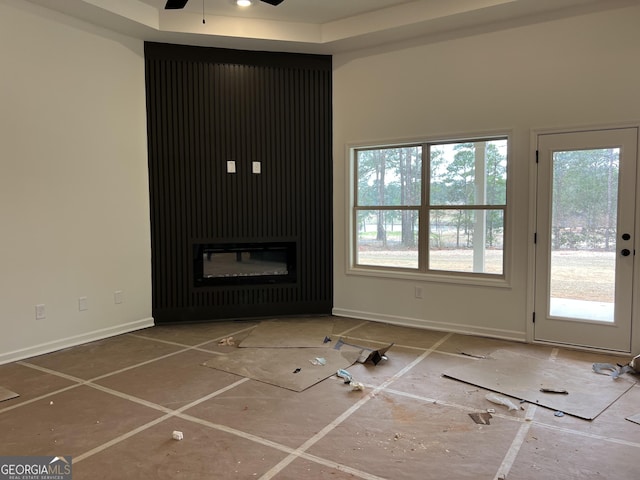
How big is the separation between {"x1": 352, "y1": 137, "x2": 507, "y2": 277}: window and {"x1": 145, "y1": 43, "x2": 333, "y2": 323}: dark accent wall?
20.3 inches

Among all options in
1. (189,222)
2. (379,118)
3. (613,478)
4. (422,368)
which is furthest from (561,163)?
(189,222)

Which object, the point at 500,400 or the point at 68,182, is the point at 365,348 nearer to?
the point at 500,400

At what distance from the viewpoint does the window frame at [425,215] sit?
466 centimetres

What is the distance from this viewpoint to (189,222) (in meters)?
5.32

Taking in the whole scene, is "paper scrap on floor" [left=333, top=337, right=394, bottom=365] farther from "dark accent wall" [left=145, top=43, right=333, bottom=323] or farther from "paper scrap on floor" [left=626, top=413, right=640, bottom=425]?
"paper scrap on floor" [left=626, top=413, right=640, bottom=425]

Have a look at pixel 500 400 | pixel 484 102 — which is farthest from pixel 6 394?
pixel 484 102

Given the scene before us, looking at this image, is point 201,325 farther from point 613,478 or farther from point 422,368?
point 613,478

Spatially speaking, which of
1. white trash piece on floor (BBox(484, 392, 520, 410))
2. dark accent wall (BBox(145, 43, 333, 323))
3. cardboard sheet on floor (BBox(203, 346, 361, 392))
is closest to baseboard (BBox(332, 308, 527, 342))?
dark accent wall (BBox(145, 43, 333, 323))

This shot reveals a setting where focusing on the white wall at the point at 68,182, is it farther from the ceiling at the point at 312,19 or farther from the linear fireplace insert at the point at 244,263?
the linear fireplace insert at the point at 244,263

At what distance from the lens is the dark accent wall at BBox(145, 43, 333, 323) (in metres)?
5.22

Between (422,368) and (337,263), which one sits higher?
(337,263)

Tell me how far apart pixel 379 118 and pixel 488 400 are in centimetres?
330

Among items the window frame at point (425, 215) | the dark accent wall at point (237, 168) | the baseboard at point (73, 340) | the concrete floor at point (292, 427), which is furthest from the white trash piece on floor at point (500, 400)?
the baseboard at point (73, 340)

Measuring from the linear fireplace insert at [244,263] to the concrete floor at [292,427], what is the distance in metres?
1.54
